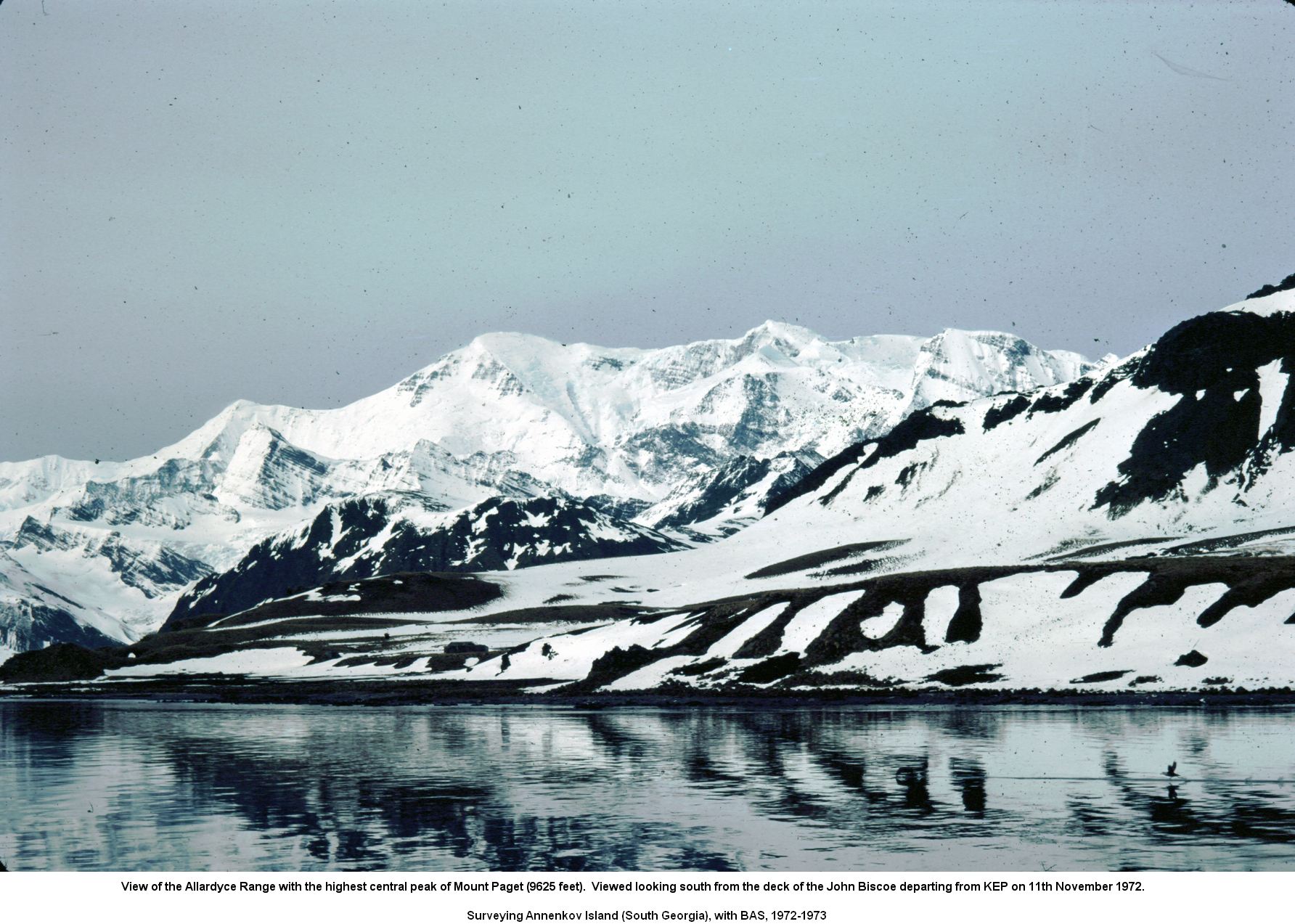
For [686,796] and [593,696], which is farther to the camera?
[593,696]

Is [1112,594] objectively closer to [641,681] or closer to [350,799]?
[641,681]

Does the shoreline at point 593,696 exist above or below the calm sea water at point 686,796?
below

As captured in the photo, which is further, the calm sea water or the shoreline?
the shoreline

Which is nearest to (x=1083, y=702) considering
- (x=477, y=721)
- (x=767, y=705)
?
(x=767, y=705)

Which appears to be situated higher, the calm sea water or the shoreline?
the calm sea water

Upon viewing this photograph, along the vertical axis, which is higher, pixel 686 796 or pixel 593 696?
pixel 686 796
